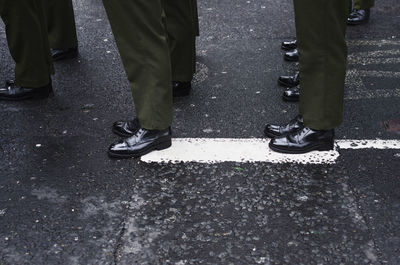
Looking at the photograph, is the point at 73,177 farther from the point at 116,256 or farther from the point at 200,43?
the point at 200,43

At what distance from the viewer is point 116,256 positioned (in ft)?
7.59

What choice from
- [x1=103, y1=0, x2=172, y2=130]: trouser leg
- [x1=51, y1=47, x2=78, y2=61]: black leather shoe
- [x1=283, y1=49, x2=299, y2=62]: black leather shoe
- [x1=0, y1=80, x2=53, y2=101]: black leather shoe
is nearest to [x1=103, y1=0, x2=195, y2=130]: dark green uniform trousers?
[x1=103, y1=0, x2=172, y2=130]: trouser leg

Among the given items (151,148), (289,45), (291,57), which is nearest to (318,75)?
(151,148)

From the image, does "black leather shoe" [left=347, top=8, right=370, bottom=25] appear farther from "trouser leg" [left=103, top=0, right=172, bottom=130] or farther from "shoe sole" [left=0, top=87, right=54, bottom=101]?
"shoe sole" [left=0, top=87, right=54, bottom=101]

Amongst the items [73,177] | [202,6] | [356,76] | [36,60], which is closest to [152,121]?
[73,177]

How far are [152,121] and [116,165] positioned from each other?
0.30 metres

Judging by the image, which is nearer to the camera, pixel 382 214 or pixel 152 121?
pixel 382 214

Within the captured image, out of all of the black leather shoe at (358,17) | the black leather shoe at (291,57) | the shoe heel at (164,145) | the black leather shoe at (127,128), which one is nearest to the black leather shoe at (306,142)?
the shoe heel at (164,145)

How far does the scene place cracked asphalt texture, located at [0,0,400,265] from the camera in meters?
2.35

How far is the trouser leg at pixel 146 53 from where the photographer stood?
277 cm

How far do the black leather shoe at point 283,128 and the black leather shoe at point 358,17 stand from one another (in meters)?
2.16

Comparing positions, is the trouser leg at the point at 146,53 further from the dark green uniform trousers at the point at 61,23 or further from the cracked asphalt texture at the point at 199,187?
the dark green uniform trousers at the point at 61,23

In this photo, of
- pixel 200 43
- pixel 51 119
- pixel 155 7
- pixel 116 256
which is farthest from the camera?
pixel 200 43

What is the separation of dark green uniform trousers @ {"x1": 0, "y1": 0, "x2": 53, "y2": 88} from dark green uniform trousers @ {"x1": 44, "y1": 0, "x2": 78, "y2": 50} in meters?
0.58
